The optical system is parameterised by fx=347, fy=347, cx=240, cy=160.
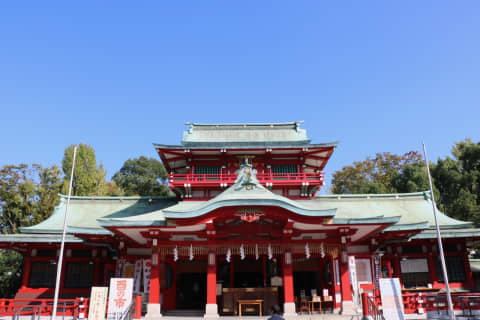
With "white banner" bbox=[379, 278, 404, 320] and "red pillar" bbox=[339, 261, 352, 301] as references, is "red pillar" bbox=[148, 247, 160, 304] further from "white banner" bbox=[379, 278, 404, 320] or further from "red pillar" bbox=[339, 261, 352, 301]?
"white banner" bbox=[379, 278, 404, 320]

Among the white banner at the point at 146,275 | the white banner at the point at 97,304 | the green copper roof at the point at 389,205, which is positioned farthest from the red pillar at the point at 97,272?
the green copper roof at the point at 389,205

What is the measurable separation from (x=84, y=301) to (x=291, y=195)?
15.4m

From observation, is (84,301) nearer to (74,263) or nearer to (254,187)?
(74,263)

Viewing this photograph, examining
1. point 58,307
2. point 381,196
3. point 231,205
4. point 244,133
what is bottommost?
point 58,307

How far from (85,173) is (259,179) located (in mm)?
31537

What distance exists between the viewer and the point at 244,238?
1967 centimetres

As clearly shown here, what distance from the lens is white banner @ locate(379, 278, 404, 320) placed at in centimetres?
1481

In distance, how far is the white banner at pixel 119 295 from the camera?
53.3 ft

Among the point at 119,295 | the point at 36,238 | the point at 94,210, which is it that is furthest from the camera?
the point at 94,210

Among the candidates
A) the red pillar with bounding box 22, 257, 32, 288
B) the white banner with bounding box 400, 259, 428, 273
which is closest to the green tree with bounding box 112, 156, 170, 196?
the red pillar with bounding box 22, 257, 32, 288

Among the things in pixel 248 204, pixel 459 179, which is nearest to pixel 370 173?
pixel 459 179

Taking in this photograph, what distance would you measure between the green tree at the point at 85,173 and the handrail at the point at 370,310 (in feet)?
131

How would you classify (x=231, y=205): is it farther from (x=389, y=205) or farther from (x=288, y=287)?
(x=389, y=205)

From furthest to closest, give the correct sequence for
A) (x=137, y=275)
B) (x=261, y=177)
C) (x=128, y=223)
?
(x=261, y=177), (x=137, y=275), (x=128, y=223)
